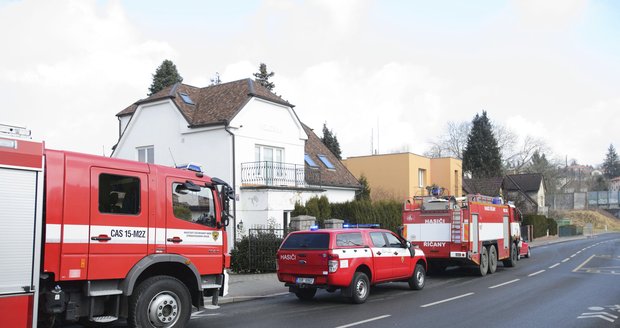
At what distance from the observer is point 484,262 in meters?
17.6

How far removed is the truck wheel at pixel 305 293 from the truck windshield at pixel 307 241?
1.20 m

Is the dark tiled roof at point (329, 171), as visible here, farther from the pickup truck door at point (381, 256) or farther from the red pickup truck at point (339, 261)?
the red pickup truck at point (339, 261)

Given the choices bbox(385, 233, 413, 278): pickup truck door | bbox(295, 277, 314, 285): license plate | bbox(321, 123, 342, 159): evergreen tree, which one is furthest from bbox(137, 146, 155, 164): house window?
bbox(321, 123, 342, 159): evergreen tree

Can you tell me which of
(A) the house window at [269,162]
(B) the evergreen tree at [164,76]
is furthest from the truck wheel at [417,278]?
(B) the evergreen tree at [164,76]

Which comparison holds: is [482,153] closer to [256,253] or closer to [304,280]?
[256,253]

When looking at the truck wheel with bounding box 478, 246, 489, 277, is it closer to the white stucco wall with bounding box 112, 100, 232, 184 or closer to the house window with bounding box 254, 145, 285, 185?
the house window with bounding box 254, 145, 285, 185


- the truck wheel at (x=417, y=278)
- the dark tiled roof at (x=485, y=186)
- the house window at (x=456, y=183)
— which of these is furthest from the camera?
the dark tiled roof at (x=485, y=186)

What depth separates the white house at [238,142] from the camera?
71.4 ft

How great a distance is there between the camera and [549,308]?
10.6m

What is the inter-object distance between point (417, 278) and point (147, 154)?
618 inches

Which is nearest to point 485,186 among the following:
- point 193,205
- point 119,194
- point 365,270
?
point 365,270

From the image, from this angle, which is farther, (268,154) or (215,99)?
(215,99)

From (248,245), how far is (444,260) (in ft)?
21.3

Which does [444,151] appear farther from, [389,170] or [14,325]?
[14,325]
